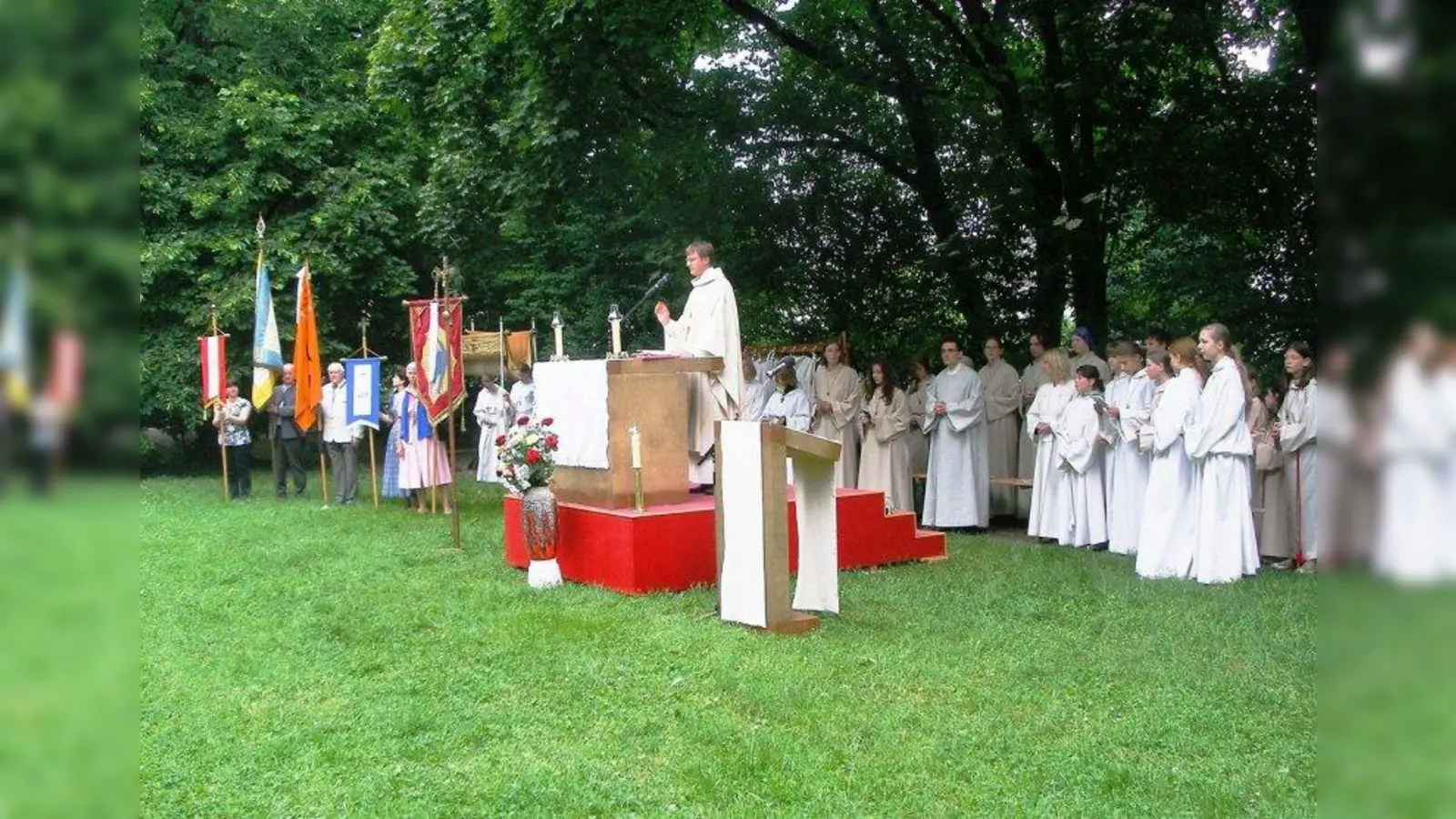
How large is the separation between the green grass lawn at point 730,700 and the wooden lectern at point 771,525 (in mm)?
223

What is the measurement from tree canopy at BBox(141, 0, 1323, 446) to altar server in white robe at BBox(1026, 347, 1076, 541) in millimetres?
1987

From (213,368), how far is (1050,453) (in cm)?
1156

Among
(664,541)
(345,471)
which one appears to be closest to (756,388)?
→ (345,471)

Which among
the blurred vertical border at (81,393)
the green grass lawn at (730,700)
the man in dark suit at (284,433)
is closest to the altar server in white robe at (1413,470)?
the blurred vertical border at (81,393)

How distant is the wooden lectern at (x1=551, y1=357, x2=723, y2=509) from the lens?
8648 mm

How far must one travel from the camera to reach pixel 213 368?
16.2m

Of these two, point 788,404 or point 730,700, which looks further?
point 788,404

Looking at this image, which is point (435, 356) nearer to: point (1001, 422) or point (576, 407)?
point (576, 407)

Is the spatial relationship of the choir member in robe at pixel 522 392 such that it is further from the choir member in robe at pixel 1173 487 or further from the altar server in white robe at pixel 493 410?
the choir member in robe at pixel 1173 487

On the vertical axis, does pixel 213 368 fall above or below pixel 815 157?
below

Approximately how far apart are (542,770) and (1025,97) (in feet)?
34.8

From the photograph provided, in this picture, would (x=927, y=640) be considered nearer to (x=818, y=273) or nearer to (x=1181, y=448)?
(x=1181, y=448)

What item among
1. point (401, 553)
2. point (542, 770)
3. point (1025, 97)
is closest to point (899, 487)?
point (1025, 97)

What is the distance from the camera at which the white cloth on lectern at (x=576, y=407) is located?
869cm
